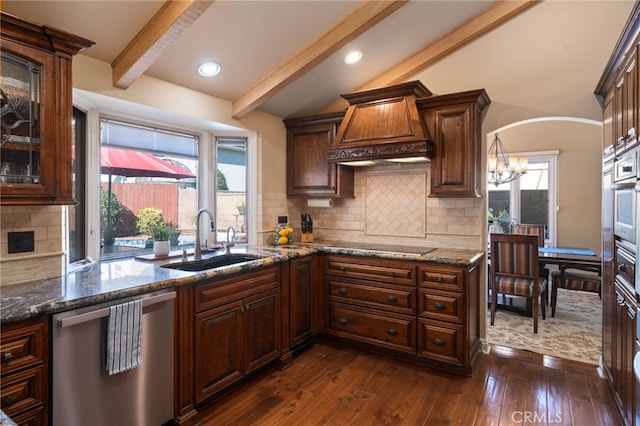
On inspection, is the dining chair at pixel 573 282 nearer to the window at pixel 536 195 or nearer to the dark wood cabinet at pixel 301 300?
the window at pixel 536 195

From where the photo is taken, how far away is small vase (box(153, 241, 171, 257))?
9.46 ft

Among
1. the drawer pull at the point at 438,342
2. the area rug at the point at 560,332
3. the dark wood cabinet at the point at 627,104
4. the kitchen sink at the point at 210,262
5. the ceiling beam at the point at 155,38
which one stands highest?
the ceiling beam at the point at 155,38

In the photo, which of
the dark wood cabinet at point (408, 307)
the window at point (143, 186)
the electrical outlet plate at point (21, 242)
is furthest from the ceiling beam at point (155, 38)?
the dark wood cabinet at point (408, 307)

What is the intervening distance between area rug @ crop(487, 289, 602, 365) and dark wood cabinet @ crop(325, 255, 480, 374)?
681 mm

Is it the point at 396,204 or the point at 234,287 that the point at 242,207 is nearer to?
the point at 234,287

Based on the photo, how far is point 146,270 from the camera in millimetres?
2357

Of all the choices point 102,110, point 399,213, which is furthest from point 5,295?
point 399,213

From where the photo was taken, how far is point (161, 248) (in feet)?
9.51

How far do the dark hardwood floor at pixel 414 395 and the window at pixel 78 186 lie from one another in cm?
150

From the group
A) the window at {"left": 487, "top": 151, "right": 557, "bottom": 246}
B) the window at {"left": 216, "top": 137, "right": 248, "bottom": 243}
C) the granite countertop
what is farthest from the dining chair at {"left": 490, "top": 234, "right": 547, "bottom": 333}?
the window at {"left": 216, "top": 137, "right": 248, "bottom": 243}

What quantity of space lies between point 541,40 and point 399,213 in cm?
195

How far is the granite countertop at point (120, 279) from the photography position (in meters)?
1.64

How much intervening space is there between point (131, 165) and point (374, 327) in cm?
253

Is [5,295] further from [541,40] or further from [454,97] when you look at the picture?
[541,40]
